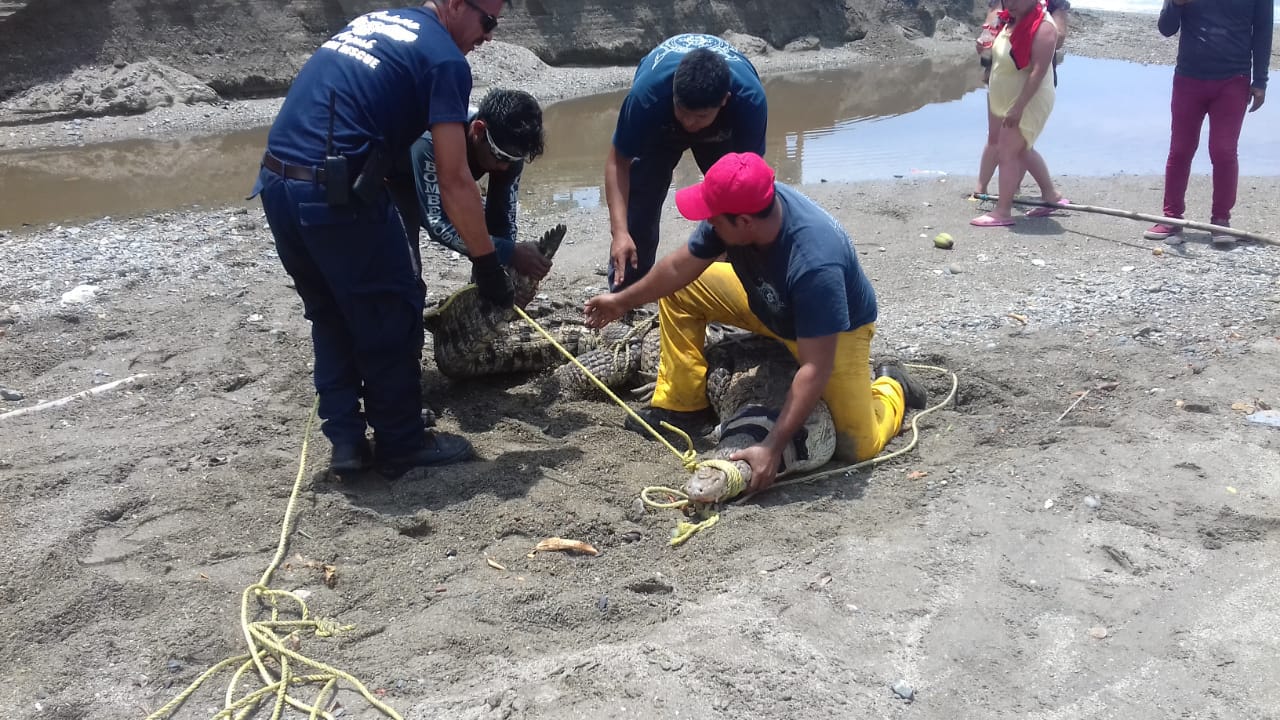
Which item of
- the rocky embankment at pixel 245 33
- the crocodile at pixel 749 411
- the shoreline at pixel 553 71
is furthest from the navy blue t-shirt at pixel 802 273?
the rocky embankment at pixel 245 33

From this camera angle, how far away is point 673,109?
14.3 ft

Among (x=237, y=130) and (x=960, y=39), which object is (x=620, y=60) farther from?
(x=960, y=39)

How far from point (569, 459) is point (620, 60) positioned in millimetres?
14256

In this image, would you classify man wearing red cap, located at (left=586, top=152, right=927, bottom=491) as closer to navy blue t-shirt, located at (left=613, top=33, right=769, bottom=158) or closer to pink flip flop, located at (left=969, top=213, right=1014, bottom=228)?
navy blue t-shirt, located at (left=613, top=33, right=769, bottom=158)

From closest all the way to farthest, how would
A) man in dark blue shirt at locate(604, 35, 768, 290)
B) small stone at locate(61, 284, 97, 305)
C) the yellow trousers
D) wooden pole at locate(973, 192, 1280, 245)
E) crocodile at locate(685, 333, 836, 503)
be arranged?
1. crocodile at locate(685, 333, 836, 503)
2. the yellow trousers
3. man in dark blue shirt at locate(604, 35, 768, 290)
4. small stone at locate(61, 284, 97, 305)
5. wooden pole at locate(973, 192, 1280, 245)

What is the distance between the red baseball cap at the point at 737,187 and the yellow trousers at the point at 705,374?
2.55ft

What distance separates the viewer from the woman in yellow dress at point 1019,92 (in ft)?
22.2

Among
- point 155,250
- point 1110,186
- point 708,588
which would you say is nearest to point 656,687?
point 708,588

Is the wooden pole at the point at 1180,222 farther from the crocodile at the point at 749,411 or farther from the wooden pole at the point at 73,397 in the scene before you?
the wooden pole at the point at 73,397

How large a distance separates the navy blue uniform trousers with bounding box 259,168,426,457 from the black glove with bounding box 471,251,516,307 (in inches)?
10.1

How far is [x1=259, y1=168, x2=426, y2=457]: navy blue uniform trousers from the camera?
339 cm

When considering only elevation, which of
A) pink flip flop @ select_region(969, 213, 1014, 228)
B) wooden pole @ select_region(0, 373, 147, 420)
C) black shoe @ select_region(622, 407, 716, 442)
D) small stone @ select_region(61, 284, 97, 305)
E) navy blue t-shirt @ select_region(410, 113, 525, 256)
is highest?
navy blue t-shirt @ select_region(410, 113, 525, 256)

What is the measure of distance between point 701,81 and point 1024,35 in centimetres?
411

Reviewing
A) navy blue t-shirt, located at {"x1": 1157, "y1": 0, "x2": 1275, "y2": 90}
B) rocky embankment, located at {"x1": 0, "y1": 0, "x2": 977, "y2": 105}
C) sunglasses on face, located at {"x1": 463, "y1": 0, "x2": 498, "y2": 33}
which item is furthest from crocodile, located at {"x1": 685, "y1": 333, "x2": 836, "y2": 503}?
rocky embankment, located at {"x1": 0, "y1": 0, "x2": 977, "y2": 105}
